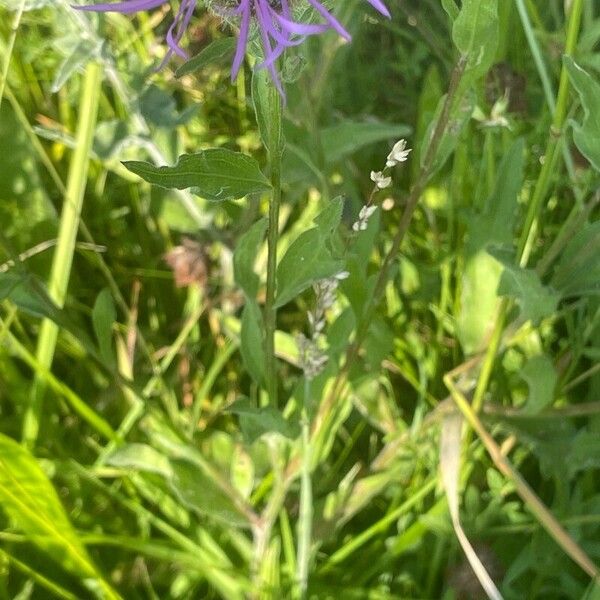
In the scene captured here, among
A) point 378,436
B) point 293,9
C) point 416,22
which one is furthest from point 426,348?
point 293,9

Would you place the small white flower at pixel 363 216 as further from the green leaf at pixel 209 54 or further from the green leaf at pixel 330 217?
the green leaf at pixel 209 54

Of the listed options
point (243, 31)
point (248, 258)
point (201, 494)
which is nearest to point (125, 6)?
point (243, 31)

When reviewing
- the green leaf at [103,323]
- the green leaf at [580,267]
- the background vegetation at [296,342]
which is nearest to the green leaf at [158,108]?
the background vegetation at [296,342]

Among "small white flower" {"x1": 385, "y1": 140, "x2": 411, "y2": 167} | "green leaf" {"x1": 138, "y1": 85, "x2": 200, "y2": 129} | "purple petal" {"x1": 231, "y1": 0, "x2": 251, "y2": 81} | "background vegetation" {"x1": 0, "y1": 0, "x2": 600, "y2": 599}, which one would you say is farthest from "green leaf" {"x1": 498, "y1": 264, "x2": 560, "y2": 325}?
"green leaf" {"x1": 138, "y1": 85, "x2": 200, "y2": 129}

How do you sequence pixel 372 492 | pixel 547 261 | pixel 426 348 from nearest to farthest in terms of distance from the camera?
pixel 547 261
pixel 372 492
pixel 426 348

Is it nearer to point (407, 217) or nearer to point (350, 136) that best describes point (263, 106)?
point (407, 217)

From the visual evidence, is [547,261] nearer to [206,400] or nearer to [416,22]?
[416,22]
